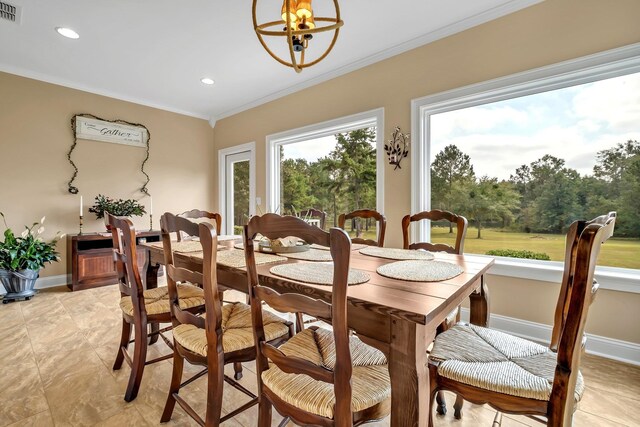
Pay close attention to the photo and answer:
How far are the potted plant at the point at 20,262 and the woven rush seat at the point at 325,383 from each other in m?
3.64

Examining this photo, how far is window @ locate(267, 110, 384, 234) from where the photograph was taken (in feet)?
11.1

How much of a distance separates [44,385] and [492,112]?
12.4ft

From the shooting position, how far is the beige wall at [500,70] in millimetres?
2062

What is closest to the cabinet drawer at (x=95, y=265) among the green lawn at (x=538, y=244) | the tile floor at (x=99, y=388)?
the tile floor at (x=99, y=388)

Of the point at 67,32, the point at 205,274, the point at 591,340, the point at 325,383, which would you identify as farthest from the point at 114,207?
the point at 591,340

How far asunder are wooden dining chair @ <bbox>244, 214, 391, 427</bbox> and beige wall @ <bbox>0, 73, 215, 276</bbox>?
4184mm

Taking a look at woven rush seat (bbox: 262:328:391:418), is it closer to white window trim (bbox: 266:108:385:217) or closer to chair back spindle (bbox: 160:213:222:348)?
chair back spindle (bbox: 160:213:222:348)

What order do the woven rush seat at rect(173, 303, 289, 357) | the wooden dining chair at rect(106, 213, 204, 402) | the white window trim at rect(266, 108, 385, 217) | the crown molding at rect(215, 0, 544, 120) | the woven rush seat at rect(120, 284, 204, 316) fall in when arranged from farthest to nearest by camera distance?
1. the white window trim at rect(266, 108, 385, 217)
2. the crown molding at rect(215, 0, 544, 120)
3. the woven rush seat at rect(120, 284, 204, 316)
4. the wooden dining chair at rect(106, 213, 204, 402)
5. the woven rush seat at rect(173, 303, 289, 357)

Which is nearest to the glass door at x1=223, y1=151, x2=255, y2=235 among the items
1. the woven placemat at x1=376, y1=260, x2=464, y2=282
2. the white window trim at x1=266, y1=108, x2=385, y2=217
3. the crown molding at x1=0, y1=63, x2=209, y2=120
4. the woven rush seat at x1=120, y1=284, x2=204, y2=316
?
the white window trim at x1=266, y1=108, x2=385, y2=217

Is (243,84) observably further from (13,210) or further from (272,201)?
(13,210)

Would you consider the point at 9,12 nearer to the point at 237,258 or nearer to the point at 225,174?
the point at 237,258

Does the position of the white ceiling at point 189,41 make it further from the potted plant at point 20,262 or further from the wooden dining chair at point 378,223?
the potted plant at point 20,262

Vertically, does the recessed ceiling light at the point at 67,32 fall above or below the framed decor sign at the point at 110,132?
above

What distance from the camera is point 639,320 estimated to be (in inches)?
78.7
